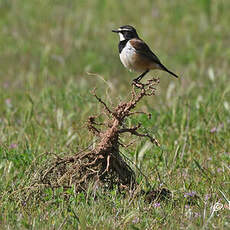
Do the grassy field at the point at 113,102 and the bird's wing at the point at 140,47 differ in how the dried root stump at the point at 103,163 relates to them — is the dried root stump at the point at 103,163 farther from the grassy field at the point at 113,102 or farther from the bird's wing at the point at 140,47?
the bird's wing at the point at 140,47

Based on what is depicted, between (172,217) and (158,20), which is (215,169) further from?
(158,20)

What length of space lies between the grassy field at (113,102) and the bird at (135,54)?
1.93 ft

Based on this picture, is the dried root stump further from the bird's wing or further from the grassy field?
the bird's wing

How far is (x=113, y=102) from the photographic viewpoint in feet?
22.0

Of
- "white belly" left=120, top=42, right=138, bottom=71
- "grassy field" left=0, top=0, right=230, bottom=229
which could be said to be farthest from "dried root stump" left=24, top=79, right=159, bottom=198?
"white belly" left=120, top=42, right=138, bottom=71

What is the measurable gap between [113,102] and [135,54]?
885 mm

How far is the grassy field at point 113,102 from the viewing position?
4430mm

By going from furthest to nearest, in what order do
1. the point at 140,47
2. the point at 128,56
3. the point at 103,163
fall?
the point at 140,47, the point at 128,56, the point at 103,163

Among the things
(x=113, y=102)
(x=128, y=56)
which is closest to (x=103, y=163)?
(x=128, y=56)

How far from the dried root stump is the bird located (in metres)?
1.05

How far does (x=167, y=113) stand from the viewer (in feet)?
23.4

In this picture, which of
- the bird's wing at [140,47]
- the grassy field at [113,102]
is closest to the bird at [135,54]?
the bird's wing at [140,47]

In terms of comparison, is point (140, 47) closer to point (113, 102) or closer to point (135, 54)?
point (135, 54)

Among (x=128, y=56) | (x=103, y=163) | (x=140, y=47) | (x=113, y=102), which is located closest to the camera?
(x=103, y=163)
